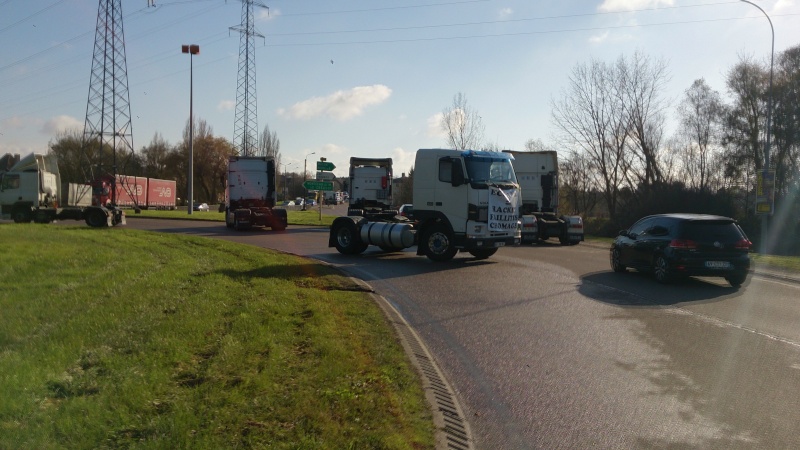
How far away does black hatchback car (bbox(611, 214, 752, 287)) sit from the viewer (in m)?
14.0

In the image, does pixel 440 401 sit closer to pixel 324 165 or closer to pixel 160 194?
pixel 324 165

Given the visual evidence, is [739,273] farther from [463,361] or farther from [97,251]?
[97,251]

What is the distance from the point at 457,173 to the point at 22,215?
Result: 79.8 ft

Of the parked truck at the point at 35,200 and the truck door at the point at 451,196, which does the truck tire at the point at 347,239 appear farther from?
the parked truck at the point at 35,200

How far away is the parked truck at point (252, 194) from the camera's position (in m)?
32.4

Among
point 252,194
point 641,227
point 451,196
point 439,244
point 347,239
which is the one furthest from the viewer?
point 252,194

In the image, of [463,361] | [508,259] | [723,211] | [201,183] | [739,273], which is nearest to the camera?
[463,361]

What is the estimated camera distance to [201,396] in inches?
210

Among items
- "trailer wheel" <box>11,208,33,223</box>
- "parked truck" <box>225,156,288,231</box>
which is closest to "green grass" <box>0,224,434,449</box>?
"parked truck" <box>225,156,288,231</box>

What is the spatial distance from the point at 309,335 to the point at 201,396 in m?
2.63

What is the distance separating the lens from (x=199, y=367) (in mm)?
6262

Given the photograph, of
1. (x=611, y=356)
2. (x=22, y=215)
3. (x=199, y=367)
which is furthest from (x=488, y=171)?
(x=22, y=215)

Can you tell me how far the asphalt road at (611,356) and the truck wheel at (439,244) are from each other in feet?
8.75

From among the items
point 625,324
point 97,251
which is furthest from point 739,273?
point 97,251
